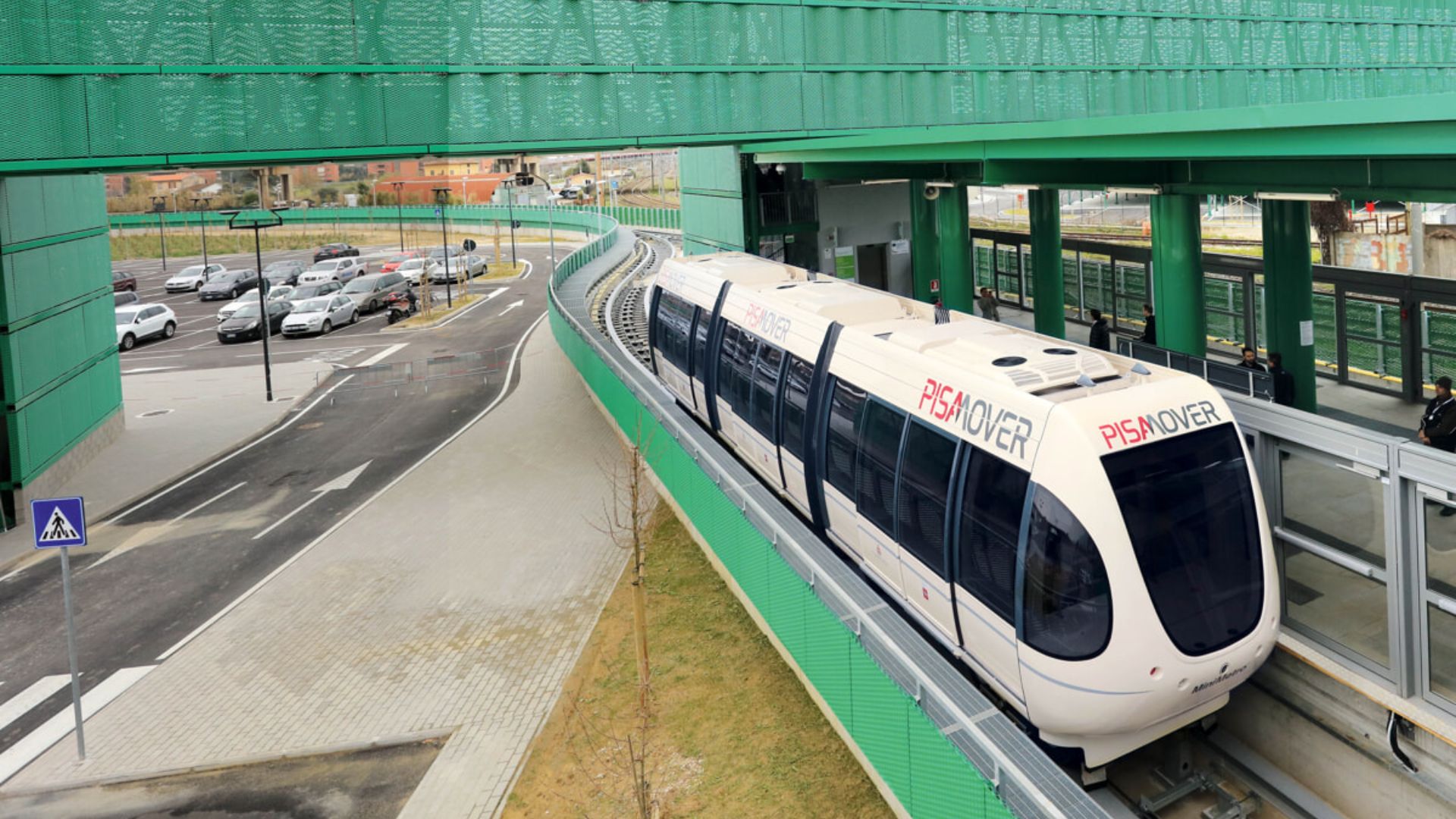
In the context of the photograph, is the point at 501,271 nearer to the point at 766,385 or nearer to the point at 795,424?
the point at 766,385

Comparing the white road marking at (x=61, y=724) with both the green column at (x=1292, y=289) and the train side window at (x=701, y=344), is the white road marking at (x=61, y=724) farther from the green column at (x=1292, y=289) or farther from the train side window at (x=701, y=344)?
A: the green column at (x=1292, y=289)

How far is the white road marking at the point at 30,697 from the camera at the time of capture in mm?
12070

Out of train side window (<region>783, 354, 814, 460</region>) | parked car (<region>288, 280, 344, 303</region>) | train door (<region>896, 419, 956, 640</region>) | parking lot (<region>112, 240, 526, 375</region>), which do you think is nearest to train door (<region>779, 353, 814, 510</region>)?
train side window (<region>783, 354, 814, 460</region>)

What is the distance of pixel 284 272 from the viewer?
6109cm

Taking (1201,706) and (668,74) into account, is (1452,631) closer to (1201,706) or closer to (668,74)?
(1201,706)

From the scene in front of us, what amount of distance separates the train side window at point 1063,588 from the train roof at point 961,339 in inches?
41.1

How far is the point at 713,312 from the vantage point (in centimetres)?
1661

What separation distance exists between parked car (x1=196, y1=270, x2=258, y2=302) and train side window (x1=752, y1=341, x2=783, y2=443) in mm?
48775

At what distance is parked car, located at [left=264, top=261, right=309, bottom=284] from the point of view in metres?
58.1

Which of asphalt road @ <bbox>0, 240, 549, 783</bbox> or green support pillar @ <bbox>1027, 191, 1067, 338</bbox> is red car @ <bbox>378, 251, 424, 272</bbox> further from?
green support pillar @ <bbox>1027, 191, 1067, 338</bbox>

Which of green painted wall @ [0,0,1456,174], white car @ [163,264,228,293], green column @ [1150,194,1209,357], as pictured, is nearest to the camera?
green column @ [1150,194,1209,357]

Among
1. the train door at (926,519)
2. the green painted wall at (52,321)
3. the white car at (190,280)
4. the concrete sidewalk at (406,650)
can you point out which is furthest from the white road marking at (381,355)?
the train door at (926,519)

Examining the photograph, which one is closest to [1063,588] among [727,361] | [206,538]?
[727,361]

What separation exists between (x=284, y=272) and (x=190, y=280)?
16.2 feet
